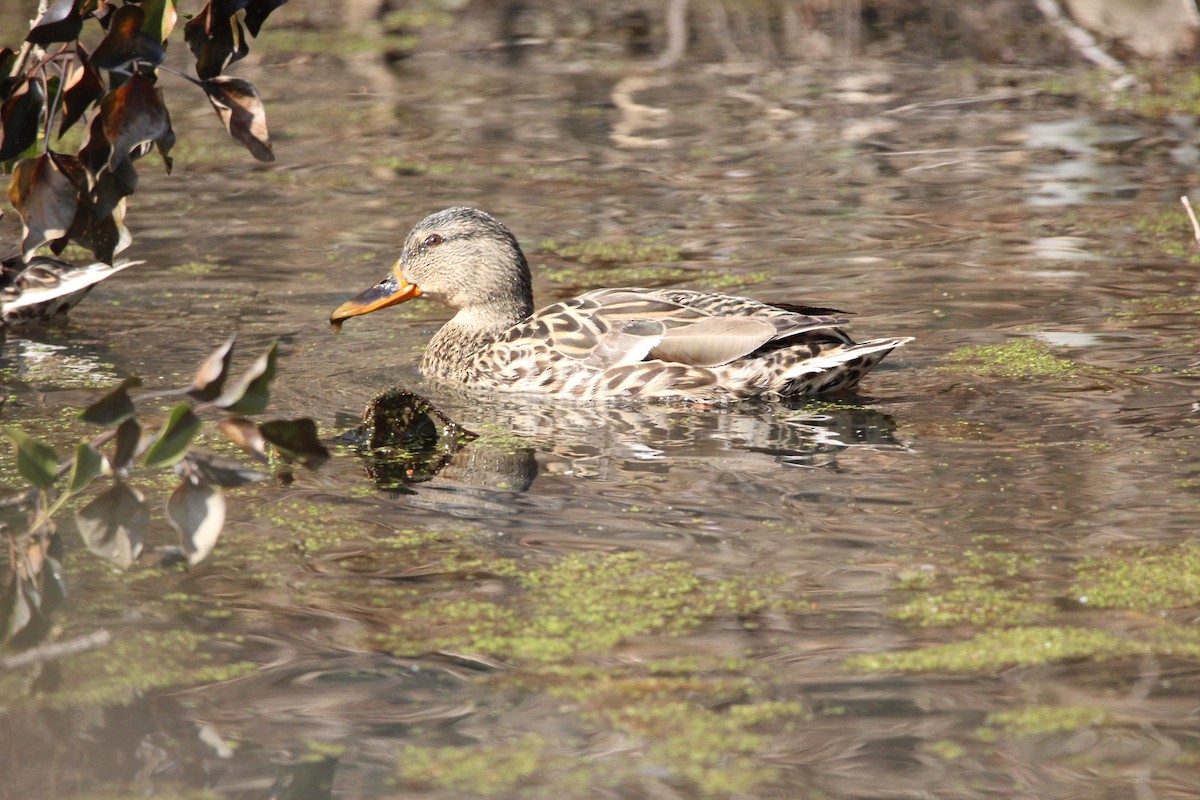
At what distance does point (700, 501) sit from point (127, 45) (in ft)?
8.56

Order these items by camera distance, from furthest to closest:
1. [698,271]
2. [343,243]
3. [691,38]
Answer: [691,38]
[343,243]
[698,271]

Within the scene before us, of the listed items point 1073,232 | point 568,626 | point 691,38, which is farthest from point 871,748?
point 691,38

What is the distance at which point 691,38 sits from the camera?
17625 mm

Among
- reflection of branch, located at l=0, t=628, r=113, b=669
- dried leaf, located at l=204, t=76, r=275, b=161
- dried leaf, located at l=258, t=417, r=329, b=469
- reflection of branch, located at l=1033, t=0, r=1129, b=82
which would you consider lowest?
reflection of branch, located at l=0, t=628, r=113, b=669

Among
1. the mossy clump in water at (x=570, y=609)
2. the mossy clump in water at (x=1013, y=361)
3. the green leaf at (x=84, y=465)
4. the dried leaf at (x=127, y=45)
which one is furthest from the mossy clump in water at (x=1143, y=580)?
the dried leaf at (x=127, y=45)

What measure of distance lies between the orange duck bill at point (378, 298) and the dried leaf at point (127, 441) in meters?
4.04

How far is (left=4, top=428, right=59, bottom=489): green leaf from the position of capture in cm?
412

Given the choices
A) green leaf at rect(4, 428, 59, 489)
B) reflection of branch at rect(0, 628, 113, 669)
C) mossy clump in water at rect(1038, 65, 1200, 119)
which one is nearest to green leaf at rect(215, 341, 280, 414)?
green leaf at rect(4, 428, 59, 489)

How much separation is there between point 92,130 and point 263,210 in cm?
687

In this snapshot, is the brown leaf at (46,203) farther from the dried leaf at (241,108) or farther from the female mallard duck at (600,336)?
the female mallard duck at (600,336)

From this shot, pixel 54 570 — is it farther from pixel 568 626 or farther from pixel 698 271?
pixel 698 271

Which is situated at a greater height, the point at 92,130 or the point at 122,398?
the point at 92,130

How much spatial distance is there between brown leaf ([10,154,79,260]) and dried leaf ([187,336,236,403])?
0.87 metres

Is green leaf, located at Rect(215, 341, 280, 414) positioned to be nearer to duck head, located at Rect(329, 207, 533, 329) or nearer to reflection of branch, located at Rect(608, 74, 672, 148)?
duck head, located at Rect(329, 207, 533, 329)
